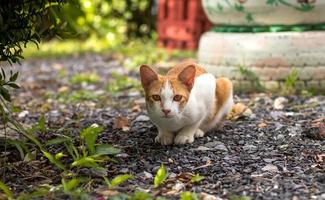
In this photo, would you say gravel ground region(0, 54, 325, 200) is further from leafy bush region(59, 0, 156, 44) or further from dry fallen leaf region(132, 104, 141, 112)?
leafy bush region(59, 0, 156, 44)

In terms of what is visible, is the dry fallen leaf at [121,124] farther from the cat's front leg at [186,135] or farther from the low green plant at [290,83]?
the low green plant at [290,83]

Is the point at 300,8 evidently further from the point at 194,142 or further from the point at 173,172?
the point at 173,172

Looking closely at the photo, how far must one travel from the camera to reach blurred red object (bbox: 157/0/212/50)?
8445 millimetres

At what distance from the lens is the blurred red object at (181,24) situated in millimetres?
8445

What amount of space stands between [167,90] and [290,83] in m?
1.97

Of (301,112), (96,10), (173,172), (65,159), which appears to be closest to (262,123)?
(301,112)

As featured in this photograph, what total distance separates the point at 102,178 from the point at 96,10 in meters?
7.84

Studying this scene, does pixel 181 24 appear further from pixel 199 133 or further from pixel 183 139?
pixel 183 139

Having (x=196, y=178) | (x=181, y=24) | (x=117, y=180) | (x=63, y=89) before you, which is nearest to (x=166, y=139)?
(x=196, y=178)

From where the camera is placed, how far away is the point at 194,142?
3.29 meters

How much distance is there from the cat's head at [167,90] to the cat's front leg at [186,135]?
0.78 feet

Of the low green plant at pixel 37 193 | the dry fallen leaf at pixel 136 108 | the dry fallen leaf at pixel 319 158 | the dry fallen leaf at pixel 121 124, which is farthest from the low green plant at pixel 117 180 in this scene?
the dry fallen leaf at pixel 136 108

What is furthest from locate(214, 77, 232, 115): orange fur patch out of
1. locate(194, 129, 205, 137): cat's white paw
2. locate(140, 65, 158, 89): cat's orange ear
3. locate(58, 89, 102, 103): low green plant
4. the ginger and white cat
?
locate(58, 89, 102, 103): low green plant

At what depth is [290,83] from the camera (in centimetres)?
464
